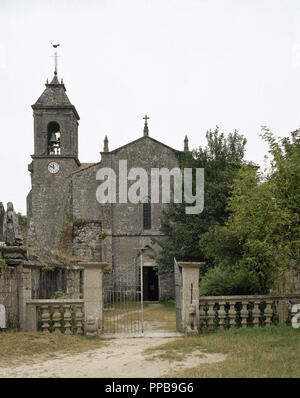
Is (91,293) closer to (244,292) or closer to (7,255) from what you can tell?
(7,255)

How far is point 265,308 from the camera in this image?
36.9 ft

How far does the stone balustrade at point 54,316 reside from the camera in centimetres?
1086

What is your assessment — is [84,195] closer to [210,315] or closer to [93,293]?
[93,293]

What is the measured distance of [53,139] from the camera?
107 feet

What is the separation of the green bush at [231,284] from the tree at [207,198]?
9.29 meters

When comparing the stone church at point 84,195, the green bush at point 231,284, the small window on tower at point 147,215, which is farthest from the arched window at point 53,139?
the green bush at point 231,284

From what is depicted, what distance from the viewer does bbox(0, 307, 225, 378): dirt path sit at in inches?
277

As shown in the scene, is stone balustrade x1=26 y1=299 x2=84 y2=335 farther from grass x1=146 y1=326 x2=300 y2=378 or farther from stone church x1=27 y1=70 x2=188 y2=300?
stone church x1=27 y1=70 x2=188 y2=300

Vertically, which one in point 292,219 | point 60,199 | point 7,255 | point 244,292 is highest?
point 60,199

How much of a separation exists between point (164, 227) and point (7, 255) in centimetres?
1584

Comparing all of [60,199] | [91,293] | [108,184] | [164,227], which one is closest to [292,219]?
[91,293]

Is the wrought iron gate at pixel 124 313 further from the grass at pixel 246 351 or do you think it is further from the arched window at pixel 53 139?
A: the arched window at pixel 53 139

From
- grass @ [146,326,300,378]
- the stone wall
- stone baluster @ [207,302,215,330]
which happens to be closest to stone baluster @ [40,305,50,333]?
the stone wall

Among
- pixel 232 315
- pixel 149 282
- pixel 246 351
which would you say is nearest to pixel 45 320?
pixel 232 315
